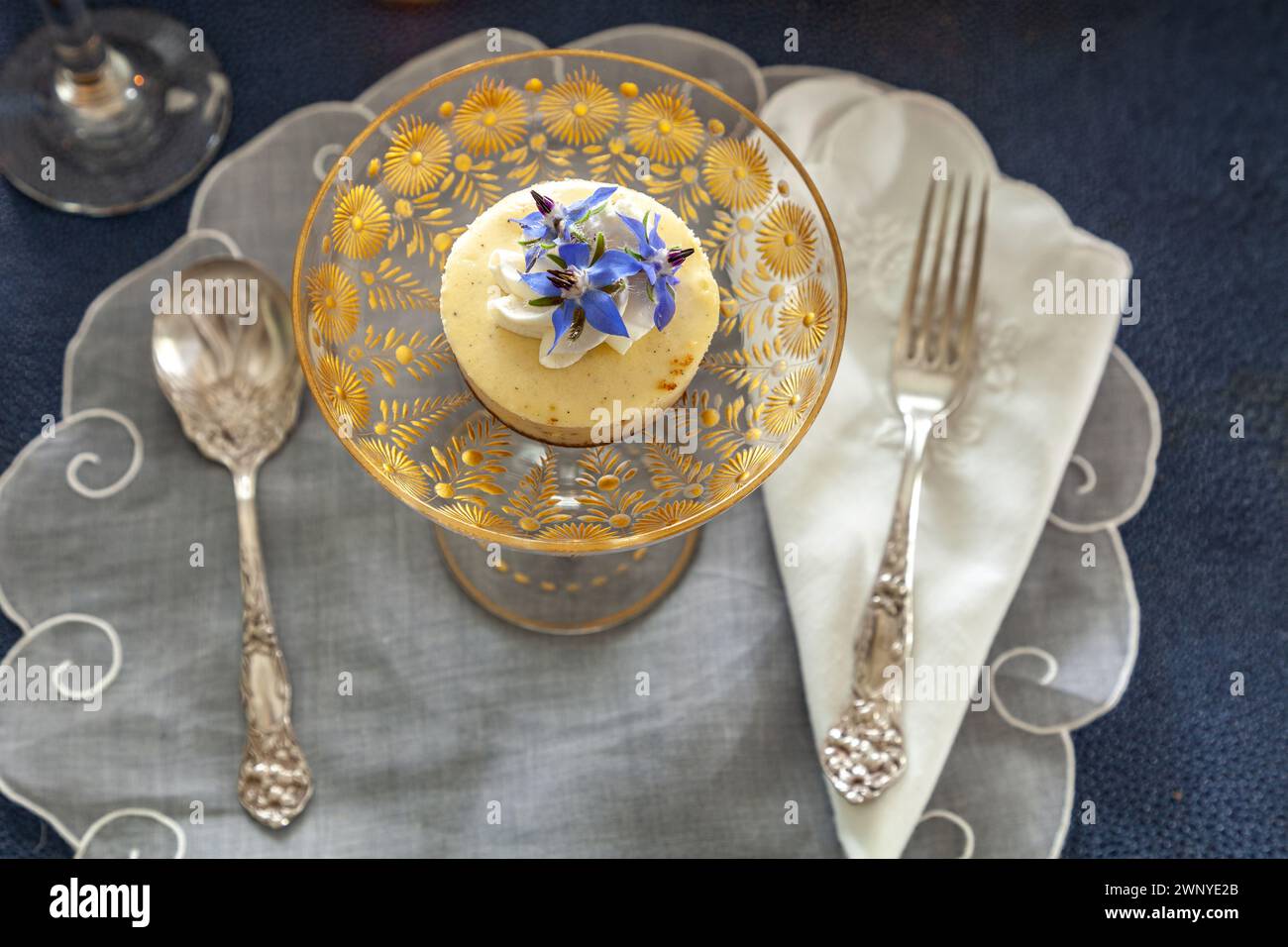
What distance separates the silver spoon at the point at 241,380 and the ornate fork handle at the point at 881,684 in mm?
418

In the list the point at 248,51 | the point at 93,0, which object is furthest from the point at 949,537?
the point at 93,0

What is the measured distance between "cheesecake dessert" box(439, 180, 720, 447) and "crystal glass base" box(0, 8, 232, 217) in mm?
351

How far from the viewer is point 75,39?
3.52 feet

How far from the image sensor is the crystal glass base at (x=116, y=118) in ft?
3.59

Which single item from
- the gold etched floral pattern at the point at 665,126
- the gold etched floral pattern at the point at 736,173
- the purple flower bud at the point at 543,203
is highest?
the gold etched floral pattern at the point at 665,126

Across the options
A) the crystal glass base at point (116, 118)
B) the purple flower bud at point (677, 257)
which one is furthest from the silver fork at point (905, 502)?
the crystal glass base at point (116, 118)

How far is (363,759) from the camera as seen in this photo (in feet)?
3.22

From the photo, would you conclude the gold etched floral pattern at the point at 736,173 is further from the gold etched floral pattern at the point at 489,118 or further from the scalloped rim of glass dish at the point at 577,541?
the gold etched floral pattern at the point at 489,118

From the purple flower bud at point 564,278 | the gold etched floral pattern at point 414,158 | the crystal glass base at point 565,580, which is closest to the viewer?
the purple flower bud at point 564,278

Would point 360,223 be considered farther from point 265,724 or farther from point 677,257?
point 265,724

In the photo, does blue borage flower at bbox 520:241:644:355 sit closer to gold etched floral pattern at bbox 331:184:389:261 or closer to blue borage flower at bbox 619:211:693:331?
blue borage flower at bbox 619:211:693:331

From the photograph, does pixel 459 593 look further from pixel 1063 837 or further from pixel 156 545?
pixel 1063 837

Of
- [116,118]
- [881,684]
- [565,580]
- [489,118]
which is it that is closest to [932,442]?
[881,684]
